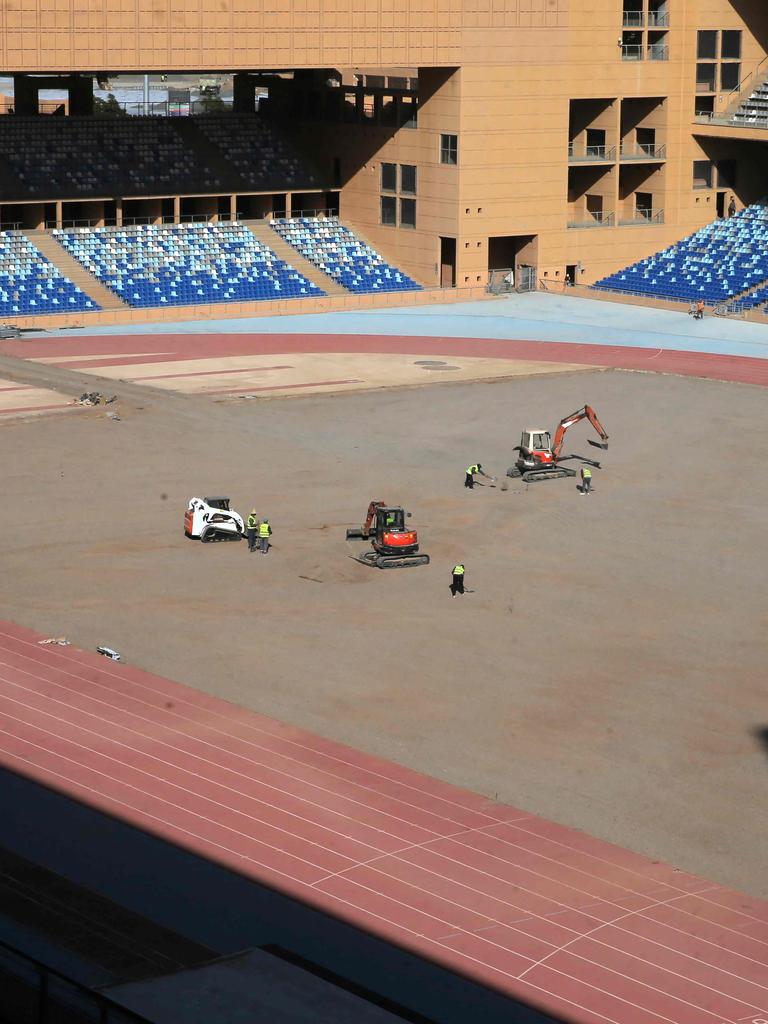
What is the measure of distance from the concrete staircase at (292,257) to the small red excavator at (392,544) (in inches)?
1787

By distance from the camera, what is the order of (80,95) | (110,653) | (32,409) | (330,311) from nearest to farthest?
(110,653) → (32,409) → (330,311) → (80,95)

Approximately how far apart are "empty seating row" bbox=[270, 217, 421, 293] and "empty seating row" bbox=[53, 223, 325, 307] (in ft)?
6.59

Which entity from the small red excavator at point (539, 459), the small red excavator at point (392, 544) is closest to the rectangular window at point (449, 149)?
the small red excavator at point (539, 459)

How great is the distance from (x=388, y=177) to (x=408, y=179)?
64.2 inches

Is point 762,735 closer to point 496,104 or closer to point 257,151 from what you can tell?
point 496,104

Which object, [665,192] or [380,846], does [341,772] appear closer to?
[380,846]

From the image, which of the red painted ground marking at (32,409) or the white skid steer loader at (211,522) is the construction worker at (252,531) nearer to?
the white skid steer loader at (211,522)

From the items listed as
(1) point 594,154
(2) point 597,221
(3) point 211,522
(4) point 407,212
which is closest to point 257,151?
(4) point 407,212

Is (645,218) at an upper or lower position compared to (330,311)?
upper

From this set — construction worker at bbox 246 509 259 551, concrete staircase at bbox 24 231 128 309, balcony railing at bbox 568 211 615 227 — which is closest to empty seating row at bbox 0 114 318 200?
concrete staircase at bbox 24 231 128 309

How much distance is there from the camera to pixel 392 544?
4253 centimetres

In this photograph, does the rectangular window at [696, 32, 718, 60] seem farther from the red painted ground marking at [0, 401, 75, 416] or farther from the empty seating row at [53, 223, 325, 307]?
the red painted ground marking at [0, 401, 75, 416]

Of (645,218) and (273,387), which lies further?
(645,218)

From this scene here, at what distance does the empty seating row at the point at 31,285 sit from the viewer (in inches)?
3132
